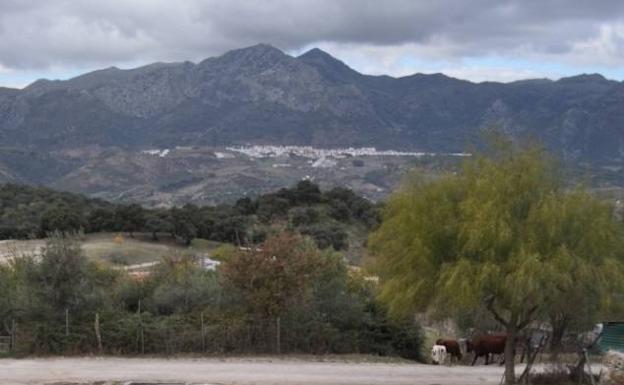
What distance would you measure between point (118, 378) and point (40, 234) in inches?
2566

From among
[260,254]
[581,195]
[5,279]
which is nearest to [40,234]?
[5,279]

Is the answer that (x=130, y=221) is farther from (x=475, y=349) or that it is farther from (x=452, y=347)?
(x=475, y=349)

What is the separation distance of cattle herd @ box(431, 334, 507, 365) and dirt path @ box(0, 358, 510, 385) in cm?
156

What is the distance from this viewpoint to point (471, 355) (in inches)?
1433

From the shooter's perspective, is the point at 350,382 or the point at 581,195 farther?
the point at 350,382

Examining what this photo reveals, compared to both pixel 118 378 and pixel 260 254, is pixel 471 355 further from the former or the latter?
pixel 118 378

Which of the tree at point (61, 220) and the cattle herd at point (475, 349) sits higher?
the cattle herd at point (475, 349)

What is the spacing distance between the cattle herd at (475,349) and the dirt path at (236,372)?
156 centimetres

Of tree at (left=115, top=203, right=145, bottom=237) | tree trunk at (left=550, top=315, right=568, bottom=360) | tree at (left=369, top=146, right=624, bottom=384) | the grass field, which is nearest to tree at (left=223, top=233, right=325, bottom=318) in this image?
tree at (left=369, top=146, right=624, bottom=384)

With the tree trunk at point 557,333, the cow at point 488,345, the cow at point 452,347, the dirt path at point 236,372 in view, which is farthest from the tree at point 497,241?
the cow at point 452,347

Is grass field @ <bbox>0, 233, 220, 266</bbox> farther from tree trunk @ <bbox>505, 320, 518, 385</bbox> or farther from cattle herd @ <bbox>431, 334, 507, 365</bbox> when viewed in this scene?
tree trunk @ <bbox>505, 320, 518, 385</bbox>

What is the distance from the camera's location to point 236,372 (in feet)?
97.5

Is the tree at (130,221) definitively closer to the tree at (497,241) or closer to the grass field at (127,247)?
the grass field at (127,247)

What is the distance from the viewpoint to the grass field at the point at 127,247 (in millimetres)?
78000
